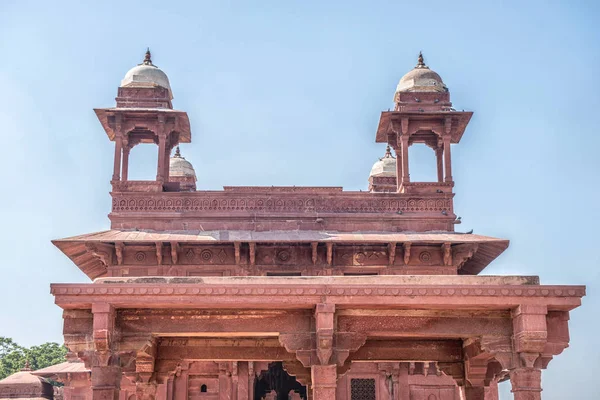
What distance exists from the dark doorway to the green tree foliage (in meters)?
30.2

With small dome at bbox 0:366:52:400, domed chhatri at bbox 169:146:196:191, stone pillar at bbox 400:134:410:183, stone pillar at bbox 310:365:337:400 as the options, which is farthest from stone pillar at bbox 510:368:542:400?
small dome at bbox 0:366:52:400

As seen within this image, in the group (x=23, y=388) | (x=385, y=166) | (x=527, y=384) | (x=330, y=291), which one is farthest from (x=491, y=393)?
(x=23, y=388)

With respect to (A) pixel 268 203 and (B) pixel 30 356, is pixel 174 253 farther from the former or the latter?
(B) pixel 30 356

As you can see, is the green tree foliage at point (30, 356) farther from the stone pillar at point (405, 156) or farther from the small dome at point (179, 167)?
the stone pillar at point (405, 156)

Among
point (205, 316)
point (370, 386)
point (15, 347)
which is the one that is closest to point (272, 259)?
point (370, 386)

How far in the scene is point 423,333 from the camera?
1168 cm

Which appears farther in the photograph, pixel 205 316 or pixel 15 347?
pixel 15 347

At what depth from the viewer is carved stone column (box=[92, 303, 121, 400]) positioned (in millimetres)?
10953

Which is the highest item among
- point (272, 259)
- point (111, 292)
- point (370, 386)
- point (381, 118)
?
point (381, 118)

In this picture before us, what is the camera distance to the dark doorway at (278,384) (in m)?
25.4

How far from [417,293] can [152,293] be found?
12.6 feet

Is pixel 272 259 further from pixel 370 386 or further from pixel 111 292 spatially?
pixel 111 292

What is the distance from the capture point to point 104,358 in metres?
11.1

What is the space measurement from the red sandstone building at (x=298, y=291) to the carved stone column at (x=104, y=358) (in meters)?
0.02
